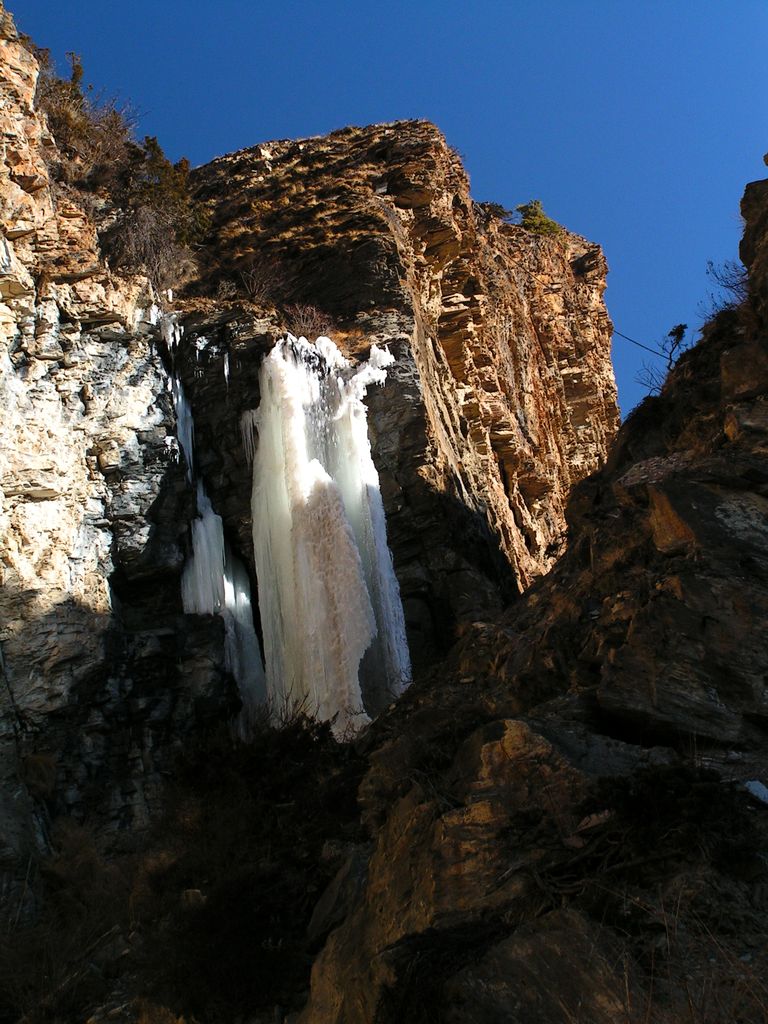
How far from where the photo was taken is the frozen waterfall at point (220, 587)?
15.7m

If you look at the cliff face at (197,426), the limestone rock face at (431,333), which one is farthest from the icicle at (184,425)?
the limestone rock face at (431,333)

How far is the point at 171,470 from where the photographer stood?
16.6 m

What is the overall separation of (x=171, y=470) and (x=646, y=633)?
1007 centimetres

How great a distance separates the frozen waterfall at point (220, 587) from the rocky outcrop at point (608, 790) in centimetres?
539

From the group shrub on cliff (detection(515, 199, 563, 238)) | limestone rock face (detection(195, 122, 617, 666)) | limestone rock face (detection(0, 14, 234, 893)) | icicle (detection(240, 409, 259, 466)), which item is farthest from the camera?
shrub on cliff (detection(515, 199, 563, 238))

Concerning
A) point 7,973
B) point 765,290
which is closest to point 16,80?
point 765,290

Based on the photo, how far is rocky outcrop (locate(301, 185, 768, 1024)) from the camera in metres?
5.40

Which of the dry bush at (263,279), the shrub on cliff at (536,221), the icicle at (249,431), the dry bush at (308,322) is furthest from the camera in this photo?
the shrub on cliff at (536,221)

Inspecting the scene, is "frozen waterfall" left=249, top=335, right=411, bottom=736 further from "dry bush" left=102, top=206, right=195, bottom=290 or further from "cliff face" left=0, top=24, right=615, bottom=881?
"dry bush" left=102, top=206, right=195, bottom=290

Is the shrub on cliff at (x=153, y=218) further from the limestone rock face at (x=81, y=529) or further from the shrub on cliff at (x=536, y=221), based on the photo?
the shrub on cliff at (x=536, y=221)

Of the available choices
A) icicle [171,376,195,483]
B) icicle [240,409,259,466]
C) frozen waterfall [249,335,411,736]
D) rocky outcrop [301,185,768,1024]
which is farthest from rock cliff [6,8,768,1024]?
frozen waterfall [249,335,411,736]

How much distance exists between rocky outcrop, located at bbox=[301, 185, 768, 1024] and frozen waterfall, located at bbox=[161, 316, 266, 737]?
5.39 meters

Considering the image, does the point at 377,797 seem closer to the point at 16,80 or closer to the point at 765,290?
the point at 765,290

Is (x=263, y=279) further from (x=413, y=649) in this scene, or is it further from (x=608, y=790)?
(x=608, y=790)
